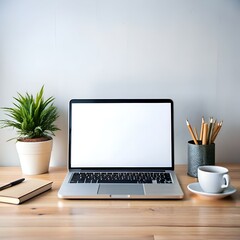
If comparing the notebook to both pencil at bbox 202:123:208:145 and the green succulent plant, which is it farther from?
pencil at bbox 202:123:208:145

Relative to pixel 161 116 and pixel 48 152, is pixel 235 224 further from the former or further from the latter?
pixel 48 152

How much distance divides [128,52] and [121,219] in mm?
736

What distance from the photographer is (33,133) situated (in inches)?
49.1

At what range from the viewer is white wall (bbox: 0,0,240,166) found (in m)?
1.33

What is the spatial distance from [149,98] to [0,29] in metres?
0.67

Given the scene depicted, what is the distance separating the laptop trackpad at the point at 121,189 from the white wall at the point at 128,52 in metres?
0.43

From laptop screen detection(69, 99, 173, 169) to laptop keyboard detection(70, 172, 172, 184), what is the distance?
59 mm

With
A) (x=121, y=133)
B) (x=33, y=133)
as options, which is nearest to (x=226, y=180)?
(x=121, y=133)

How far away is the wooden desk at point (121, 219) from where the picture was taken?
2.48ft

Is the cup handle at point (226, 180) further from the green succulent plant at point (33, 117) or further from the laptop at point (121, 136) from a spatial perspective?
the green succulent plant at point (33, 117)

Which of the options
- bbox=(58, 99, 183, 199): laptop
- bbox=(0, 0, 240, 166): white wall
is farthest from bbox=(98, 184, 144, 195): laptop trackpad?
bbox=(0, 0, 240, 166): white wall

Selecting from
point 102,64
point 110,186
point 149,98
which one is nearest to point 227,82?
point 149,98

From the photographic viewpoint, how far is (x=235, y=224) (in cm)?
80

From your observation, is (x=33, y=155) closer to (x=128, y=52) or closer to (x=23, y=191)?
(x=23, y=191)
